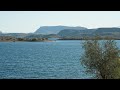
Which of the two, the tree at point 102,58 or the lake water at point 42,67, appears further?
the lake water at point 42,67

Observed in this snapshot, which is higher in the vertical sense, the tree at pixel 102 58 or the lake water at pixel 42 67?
the tree at pixel 102 58

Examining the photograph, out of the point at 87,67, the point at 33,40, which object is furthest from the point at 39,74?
the point at 33,40

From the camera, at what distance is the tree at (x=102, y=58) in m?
17.1

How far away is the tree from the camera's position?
17.1 meters

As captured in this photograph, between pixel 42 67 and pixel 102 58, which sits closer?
pixel 102 58

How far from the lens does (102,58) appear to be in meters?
17.9

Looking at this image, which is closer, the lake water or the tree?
the tree

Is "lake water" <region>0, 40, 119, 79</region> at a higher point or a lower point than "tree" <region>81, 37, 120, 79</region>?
lower

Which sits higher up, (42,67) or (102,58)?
(102,58)
